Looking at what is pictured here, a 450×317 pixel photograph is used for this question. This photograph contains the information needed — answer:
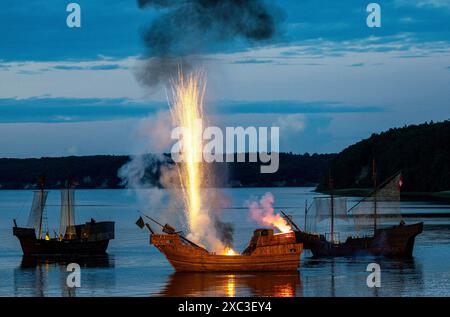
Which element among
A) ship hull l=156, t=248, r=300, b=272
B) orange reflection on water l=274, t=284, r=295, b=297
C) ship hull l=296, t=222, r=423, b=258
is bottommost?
orange reflection on water l=274, t=284, r=295, b=297

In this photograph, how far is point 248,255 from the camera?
70875 millimetres

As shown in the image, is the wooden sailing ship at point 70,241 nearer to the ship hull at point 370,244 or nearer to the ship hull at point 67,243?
the ship hull at point 67,243

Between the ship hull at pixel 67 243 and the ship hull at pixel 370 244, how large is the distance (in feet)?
66.0

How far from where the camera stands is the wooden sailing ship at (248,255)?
232 feet

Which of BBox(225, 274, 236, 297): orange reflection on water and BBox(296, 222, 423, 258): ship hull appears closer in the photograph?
BBox(225, 274, 236, 297): orange reflection on water

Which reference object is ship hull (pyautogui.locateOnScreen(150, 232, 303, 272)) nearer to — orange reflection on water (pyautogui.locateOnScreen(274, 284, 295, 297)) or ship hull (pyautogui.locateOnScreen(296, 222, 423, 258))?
orange reflection on water (pyautogui.locateOnScreen(274, 284, 295, 297))

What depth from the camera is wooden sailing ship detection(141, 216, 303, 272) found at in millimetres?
70750

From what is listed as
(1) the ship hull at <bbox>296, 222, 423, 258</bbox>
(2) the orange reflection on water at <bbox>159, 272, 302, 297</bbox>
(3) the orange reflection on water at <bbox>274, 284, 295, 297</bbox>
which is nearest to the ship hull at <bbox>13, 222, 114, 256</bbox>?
(1) the ship hull at <bbox>296, 222, 423, 258</bbox>

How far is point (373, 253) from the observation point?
283ft

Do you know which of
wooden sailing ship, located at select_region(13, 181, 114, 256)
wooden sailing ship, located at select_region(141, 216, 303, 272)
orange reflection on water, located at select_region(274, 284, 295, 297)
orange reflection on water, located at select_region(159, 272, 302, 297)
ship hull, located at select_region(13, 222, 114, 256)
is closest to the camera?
orange reflection on water, located at select_region(274, 284, 295, 297)

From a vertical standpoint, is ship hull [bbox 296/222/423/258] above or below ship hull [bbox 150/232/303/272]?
above
